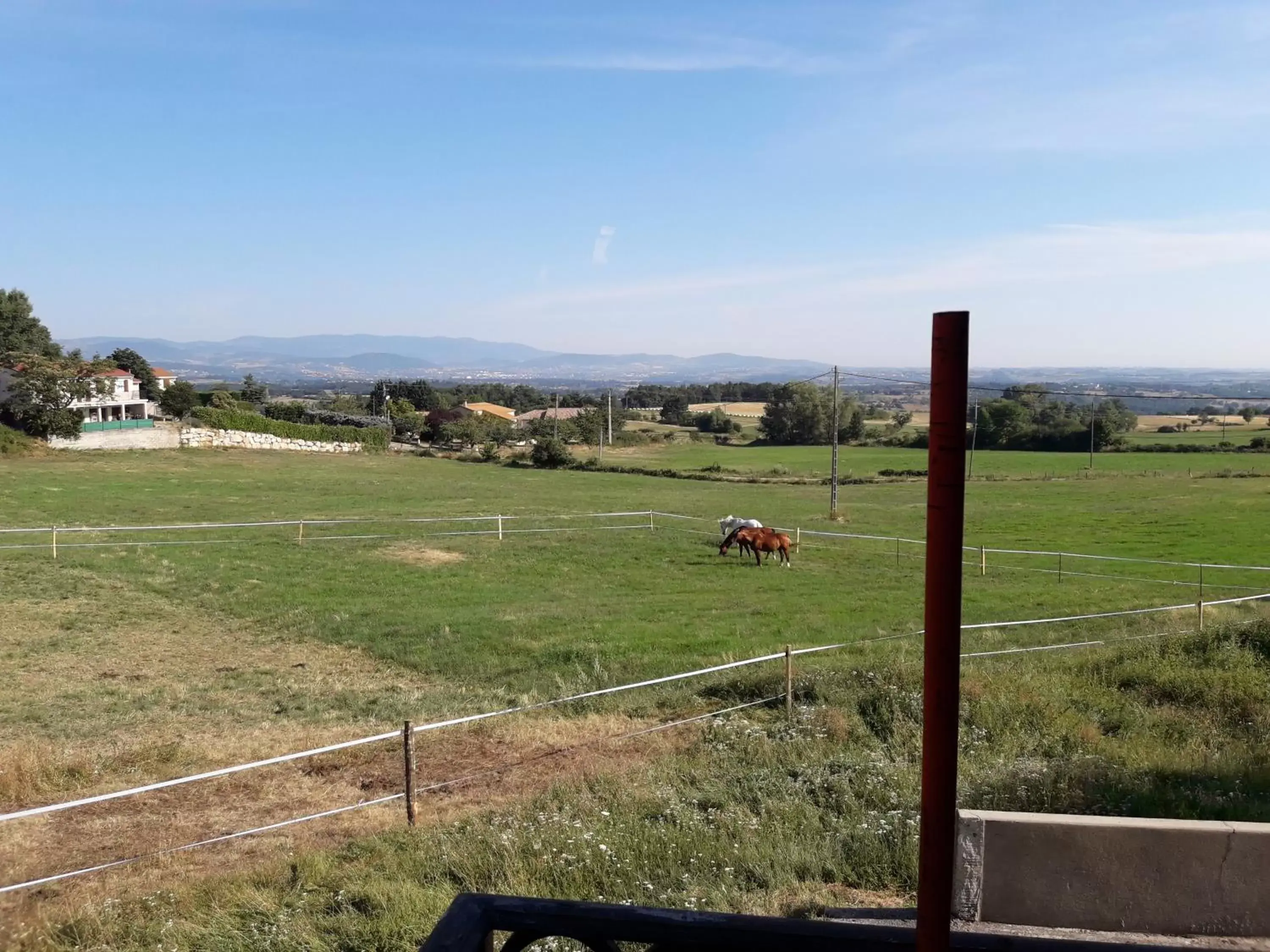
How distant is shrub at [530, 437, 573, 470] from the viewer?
2908 inches

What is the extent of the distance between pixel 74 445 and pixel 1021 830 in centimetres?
6803

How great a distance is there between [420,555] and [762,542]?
10.7 m

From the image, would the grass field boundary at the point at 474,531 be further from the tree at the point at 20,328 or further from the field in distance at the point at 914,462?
the tree at the point at 20,328

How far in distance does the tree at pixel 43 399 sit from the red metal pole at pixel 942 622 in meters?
68.8

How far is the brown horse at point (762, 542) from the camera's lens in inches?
1166

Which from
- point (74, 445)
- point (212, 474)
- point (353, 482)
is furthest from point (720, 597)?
point (74, 445)

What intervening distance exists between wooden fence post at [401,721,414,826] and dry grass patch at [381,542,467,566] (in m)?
19.7

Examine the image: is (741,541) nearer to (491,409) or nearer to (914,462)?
(914,462)

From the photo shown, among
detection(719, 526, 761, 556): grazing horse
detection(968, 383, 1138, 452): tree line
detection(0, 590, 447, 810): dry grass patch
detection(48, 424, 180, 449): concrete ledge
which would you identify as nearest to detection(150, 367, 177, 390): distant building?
detection(48, 424, 180, 449): concrete ledge

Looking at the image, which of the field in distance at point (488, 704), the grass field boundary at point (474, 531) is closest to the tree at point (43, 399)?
the field in distance at point (488, 704)

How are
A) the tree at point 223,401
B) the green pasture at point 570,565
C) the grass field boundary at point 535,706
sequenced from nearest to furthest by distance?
the grass field boundary at point 535,706 → the green pasture at point 570,565 → the tree at point 223,401

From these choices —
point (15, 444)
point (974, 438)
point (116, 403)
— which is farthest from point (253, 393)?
point (974, 438)

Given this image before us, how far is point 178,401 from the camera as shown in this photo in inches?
3221

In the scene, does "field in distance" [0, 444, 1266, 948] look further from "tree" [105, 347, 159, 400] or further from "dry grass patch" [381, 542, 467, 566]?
"tree" [105, 347, 159, 400]
